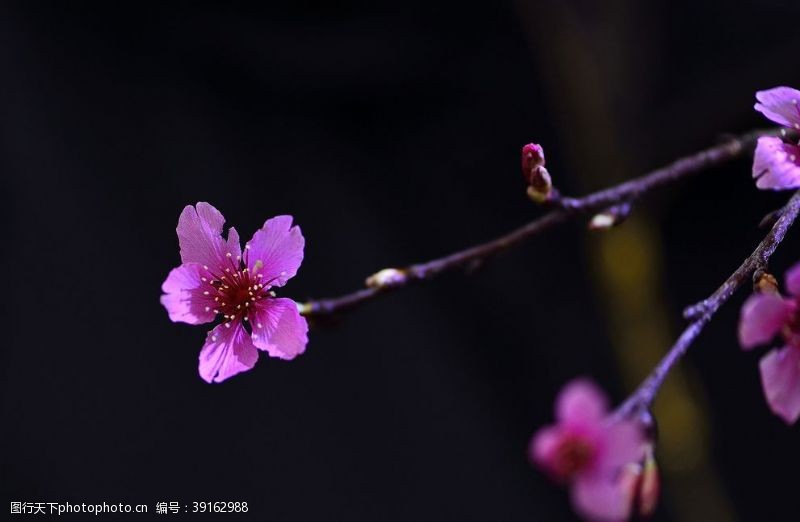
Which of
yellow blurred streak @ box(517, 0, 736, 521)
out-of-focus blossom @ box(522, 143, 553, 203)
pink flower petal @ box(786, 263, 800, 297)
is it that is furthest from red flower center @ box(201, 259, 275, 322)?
yellow blurred streak @ box(517, 0, 736, 521)

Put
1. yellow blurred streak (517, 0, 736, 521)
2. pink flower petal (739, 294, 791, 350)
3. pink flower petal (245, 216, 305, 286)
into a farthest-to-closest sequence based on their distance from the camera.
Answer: yellow blurred streak (517, 0, 736, 521) < pink flower petal (245, 216, 305, 286) < pink flower petal (739, 294, 791, 350)

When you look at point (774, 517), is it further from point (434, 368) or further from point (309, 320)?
point (309, 320)

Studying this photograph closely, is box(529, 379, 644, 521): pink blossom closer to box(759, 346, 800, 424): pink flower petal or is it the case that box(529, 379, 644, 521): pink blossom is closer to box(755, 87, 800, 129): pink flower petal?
box(759, 346, 800, 424): pink flower petal

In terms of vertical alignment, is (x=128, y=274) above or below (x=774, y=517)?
above

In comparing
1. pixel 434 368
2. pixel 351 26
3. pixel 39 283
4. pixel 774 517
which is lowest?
pixel 774 517

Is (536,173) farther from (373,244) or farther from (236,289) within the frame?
(373,244)

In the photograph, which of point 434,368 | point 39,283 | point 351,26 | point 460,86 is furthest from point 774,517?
point 39,283
